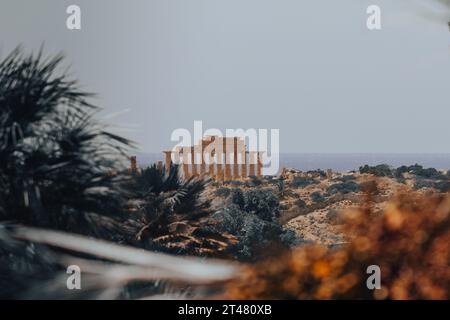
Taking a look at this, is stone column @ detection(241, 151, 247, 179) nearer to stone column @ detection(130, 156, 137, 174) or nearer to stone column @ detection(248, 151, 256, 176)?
stone column @ detection(248, 151, 256, 176)

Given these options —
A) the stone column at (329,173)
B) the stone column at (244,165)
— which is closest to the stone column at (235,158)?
the stone column at (244,165)

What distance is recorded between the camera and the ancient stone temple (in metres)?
12.7

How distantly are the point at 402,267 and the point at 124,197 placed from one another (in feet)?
7.40

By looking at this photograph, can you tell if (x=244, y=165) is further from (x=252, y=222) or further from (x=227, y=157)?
(x=252, y=222)

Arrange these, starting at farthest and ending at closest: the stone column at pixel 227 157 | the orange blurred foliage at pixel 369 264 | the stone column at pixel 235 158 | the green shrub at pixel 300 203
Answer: the green shrub at pixel 300 203 < the stone column at pixel 227 157 < the stone column at pixel 235 158 < the orange blurred foliage at pixel 369 264

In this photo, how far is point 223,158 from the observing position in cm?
1464

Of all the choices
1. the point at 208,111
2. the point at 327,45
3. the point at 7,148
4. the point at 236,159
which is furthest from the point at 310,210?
the point at 7,148

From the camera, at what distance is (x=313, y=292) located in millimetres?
4410

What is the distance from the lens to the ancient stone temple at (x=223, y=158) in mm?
12705

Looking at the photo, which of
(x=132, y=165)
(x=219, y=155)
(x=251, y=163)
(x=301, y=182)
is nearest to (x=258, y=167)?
(x=251, y=163)

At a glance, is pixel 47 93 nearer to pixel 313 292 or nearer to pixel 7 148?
pixel 7 148

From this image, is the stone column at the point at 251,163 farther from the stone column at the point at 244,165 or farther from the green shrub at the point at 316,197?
the green shrub at the point at 316,197

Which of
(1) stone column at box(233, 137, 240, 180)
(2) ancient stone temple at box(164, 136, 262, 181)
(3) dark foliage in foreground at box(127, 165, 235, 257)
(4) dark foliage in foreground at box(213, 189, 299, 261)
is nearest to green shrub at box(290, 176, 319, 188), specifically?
(2) ancient stone temple at box(164, 136, 262, 181)

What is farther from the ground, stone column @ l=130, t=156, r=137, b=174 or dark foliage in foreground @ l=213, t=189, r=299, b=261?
stone column @ l=130, t=156, r=137, b=174
